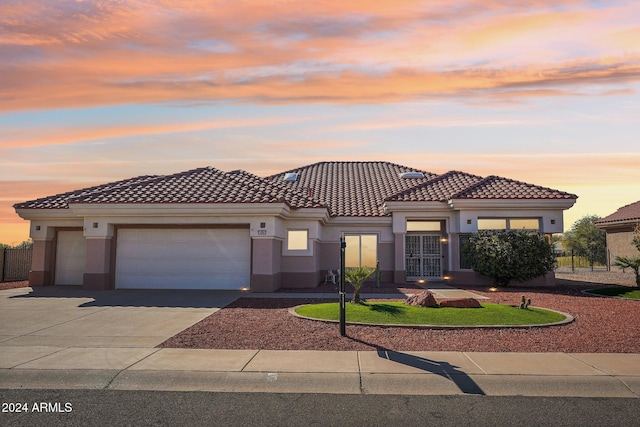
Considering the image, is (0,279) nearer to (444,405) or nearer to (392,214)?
(392,214)

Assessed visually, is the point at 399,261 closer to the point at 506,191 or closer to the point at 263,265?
the point at 506,191

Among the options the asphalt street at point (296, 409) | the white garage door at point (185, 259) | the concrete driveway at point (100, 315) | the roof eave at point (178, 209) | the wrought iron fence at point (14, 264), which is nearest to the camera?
the asphalt street at point (296, 409)

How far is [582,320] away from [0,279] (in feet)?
84.9

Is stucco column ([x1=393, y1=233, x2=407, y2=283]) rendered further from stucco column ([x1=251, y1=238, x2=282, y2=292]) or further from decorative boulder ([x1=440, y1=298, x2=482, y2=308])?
decorative boulder ([x1=440, y1=298, x2=482, y2=308])

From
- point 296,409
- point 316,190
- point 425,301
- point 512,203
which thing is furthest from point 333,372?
point 316,190

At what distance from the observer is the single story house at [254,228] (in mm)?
19000

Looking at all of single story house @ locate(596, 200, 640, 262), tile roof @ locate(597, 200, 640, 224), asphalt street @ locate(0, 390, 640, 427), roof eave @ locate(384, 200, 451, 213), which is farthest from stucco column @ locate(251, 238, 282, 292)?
single story house @ locate(596, 200, 640, 262)

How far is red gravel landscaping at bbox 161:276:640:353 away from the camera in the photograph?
915cm

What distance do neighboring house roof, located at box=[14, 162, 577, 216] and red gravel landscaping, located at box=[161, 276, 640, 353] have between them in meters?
7.63

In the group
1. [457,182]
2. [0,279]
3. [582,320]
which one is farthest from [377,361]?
[0,279]

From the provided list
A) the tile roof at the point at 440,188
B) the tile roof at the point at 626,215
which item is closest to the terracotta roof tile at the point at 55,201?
the tile roof at the point at 440,188

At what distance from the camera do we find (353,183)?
30062mm

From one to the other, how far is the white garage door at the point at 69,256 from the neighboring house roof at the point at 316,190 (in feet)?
5.04

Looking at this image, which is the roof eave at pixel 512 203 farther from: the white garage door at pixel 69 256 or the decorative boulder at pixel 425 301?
the white garage door at pixel 69 256
